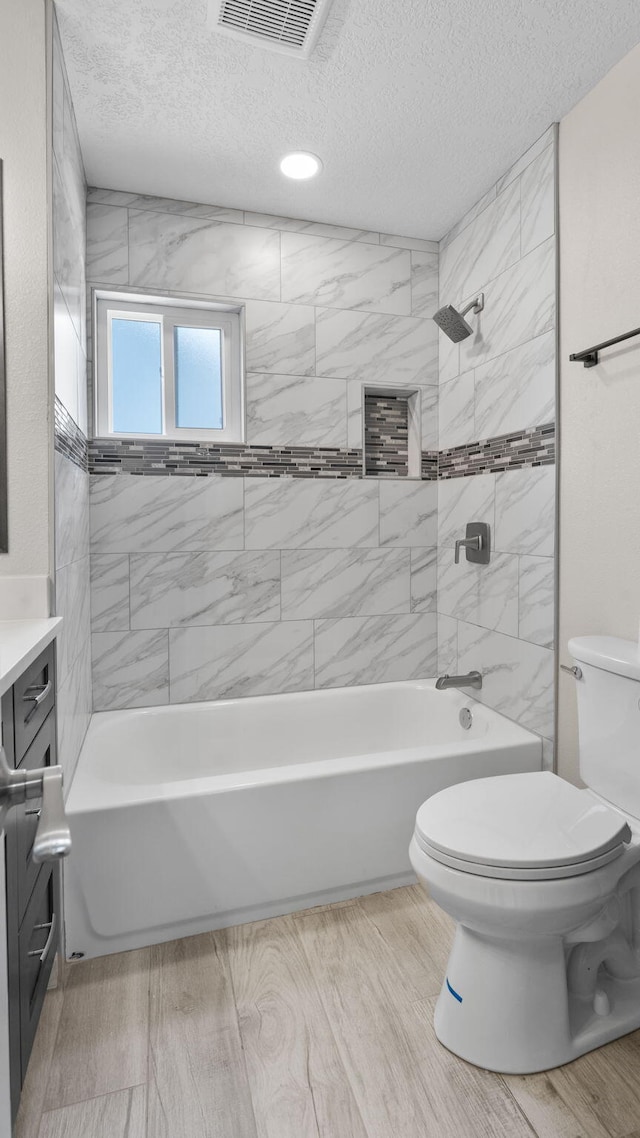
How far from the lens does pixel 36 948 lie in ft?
4.19

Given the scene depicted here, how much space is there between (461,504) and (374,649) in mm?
761

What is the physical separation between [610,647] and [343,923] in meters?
1.13

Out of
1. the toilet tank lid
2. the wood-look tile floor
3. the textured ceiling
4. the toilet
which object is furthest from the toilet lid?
the textured ceiling

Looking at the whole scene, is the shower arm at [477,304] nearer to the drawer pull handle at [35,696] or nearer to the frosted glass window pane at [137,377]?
the frosted glass window pane at [137,377]

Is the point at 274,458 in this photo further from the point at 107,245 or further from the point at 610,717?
the point at 610,717

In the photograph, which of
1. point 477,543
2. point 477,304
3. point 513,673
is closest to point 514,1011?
point 513,673

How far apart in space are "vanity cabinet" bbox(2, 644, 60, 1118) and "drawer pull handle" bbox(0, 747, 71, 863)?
1.05 feet

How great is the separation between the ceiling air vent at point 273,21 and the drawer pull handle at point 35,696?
171 centimetres

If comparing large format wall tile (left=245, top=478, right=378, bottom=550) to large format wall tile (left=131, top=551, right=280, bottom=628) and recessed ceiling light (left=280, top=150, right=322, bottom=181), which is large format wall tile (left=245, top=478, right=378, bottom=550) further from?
recessed ceiling light (left=280, top=150, right=322, bottom=181)

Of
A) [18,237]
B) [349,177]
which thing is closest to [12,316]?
[18,237]

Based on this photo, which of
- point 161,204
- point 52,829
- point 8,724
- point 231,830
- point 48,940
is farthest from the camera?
point 161,204

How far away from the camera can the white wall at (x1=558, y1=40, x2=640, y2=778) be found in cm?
168

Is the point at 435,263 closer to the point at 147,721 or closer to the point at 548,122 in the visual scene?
the point at 548,122

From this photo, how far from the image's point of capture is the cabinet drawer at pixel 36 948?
1146 mm
